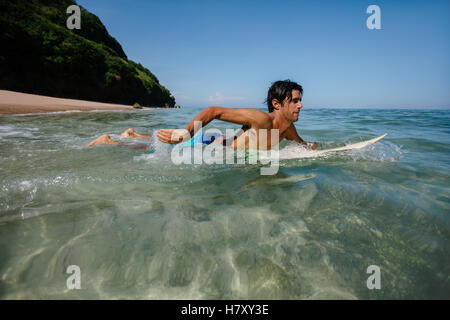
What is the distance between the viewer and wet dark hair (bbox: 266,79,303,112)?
10.3 feet

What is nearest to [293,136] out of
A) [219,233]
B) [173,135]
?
[173,135]

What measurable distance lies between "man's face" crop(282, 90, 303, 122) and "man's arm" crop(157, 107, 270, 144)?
503 mm

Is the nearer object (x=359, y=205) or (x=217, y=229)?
(x=217, y=229)

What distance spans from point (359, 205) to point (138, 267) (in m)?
1.73

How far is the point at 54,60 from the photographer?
17.9 metres

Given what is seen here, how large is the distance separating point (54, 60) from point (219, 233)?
76.4 feet

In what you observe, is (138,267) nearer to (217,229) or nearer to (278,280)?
(217,229)

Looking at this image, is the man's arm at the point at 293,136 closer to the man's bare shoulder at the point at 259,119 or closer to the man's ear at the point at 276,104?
the man's ear at the point at 276,104

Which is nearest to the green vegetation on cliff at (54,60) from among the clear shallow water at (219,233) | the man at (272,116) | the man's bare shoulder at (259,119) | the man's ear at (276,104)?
the clear shallow water at (219,233)

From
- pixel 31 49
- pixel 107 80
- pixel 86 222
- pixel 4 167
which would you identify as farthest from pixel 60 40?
pixel 86 222

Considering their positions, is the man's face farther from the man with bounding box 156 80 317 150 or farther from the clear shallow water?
the clear shallow water

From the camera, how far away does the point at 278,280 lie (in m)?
1.14

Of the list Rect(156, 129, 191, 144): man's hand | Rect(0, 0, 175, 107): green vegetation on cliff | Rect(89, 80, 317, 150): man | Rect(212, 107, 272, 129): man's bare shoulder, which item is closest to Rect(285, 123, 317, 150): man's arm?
Rect(89, 80, 317, 150): man

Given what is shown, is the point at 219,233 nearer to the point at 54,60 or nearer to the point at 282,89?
the point at 282,89
